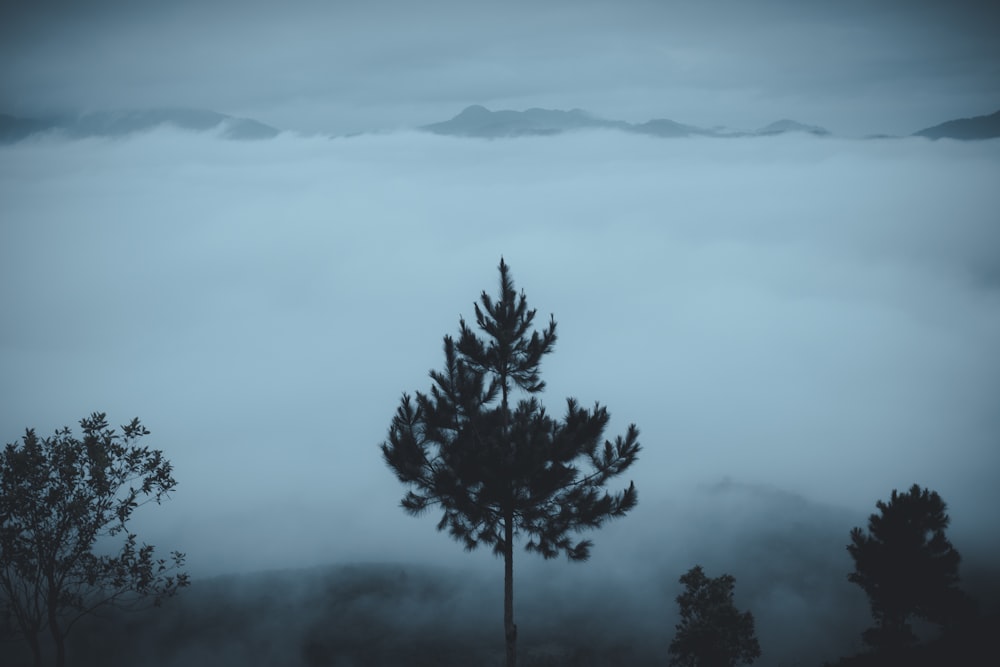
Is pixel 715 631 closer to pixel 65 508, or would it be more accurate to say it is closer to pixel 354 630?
pixel 65 508

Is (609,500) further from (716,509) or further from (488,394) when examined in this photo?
(716,509)

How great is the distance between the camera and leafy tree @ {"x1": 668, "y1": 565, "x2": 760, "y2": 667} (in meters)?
27.0

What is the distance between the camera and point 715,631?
Result: 27.0 meters

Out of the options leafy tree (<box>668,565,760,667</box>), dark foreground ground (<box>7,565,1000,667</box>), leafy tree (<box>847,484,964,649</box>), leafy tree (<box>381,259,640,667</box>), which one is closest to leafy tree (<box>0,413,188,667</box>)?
leafy tree (<box>381,259,640,667</box>)

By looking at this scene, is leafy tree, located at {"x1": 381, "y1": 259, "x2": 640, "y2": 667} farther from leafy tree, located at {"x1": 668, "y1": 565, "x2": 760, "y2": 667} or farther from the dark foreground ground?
the dark foreground ground

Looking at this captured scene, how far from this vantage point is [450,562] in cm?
10200

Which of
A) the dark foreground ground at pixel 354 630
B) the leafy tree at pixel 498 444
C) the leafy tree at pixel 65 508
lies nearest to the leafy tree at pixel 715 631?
the leafy tree at pixel 498 444

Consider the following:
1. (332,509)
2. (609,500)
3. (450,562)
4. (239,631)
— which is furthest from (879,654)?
(332,509)

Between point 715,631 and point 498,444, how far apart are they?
34.0 feet

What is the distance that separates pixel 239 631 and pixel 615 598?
39.3m

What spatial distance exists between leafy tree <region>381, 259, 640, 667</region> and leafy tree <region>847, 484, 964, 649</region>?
41.6ft

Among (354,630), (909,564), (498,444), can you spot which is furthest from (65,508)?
(354,630)

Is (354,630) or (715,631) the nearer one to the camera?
(715,631)

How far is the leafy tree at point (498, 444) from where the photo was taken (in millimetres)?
25359
